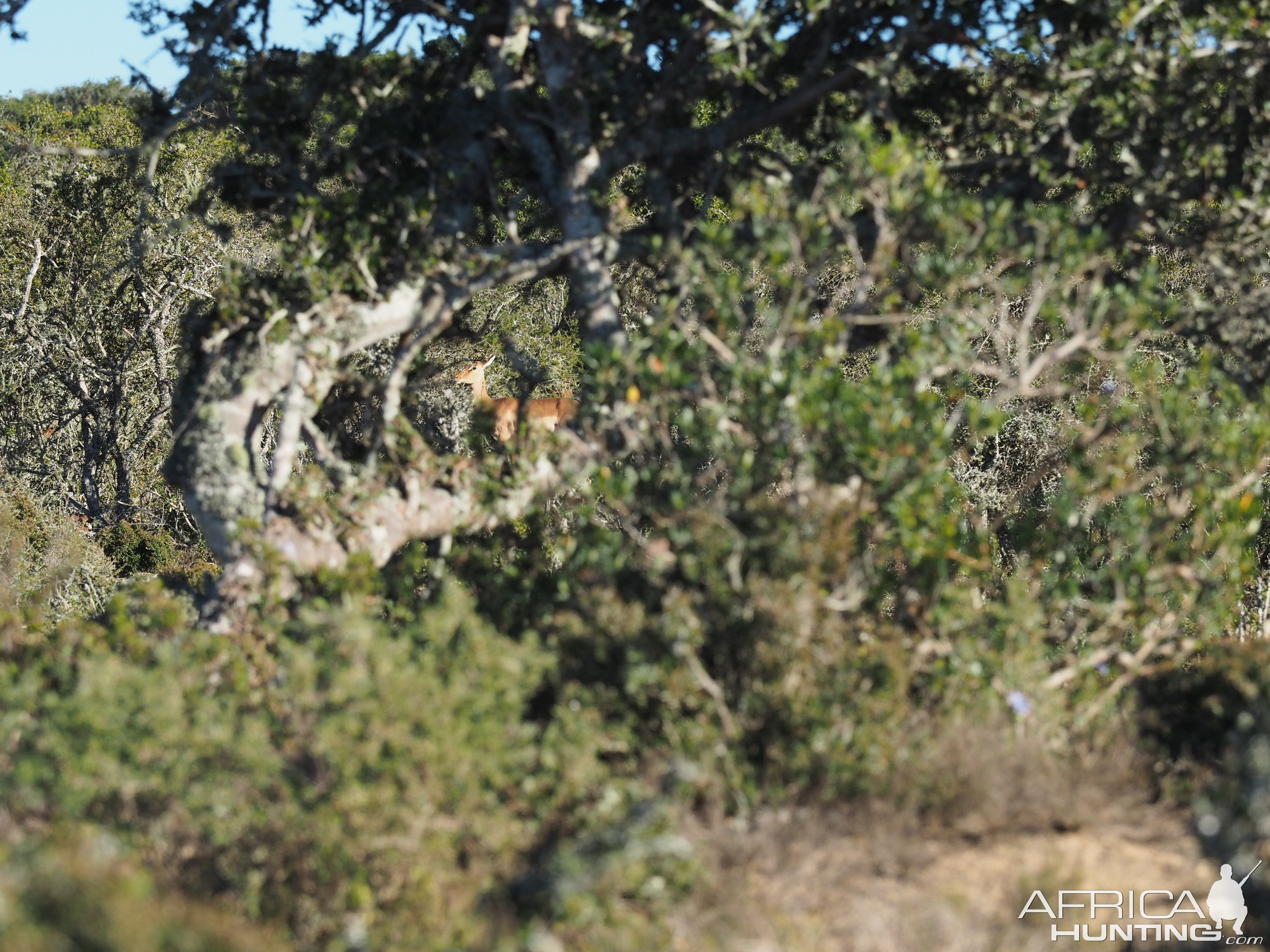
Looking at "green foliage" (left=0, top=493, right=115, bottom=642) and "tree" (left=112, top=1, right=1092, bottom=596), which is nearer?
"tree" (left=112, top=1, right=1092, bottom=596)

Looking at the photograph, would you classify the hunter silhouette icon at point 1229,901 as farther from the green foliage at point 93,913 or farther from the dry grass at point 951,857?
the green foliage at point 93,913

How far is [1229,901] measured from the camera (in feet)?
12.5

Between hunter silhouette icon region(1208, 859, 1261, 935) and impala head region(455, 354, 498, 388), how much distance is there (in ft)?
29.2

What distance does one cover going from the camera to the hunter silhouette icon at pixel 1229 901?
381cm

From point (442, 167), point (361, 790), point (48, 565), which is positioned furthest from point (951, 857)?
point (48, 565)

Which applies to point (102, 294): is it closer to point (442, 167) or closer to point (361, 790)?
point (442, 167)

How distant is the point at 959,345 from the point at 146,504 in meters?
12.0

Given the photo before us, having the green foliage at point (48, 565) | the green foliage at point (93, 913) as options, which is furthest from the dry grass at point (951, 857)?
the green foliage at point (48, 565)

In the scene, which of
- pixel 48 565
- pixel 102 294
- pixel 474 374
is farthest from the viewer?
pixel 102 294

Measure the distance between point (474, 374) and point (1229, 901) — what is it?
9708mm

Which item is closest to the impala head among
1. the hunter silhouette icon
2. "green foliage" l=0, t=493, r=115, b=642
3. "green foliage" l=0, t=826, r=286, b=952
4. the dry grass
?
"green foliage" l=0, t=493, r=115, b=642

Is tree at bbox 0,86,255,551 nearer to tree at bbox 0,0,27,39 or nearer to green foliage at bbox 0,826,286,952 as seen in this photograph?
tree at bbox 0,0,27,39

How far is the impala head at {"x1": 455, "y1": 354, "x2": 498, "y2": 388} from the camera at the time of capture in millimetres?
11789

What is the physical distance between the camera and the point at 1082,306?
17.7ft
